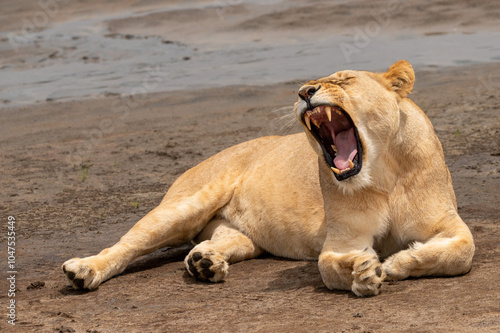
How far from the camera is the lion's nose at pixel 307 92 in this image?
4.49 m

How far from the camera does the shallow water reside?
49.0 feet

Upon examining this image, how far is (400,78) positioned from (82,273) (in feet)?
7.34

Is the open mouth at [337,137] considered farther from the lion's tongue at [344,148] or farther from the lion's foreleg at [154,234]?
the lion's foreleg at [154,234]

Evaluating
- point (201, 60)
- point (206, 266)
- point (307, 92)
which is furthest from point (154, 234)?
point (201, 60)

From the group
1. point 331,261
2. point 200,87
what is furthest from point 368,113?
point 200,87

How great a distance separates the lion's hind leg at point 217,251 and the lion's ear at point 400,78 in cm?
153

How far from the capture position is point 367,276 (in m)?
4.38

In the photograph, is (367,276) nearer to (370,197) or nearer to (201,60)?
(370,197)

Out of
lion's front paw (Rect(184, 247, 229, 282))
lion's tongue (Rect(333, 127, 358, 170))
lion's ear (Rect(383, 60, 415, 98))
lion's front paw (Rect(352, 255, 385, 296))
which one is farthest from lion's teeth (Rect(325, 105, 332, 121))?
lion's front paw (Rect(184, 247, 229, 282))

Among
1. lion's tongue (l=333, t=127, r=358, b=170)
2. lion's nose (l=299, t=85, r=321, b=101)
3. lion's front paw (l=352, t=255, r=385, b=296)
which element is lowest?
lion's front paw (l=352, t=255, r=385, b=296)

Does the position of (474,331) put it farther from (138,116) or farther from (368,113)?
(138,116)

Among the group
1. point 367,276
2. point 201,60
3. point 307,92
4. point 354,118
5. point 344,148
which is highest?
point 307,92

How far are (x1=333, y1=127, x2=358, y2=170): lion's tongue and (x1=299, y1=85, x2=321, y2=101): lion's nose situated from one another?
32cm

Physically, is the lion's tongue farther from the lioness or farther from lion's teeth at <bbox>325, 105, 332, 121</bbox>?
lion's teeth at <bbox>325, 105, 332, 121</bbox>
